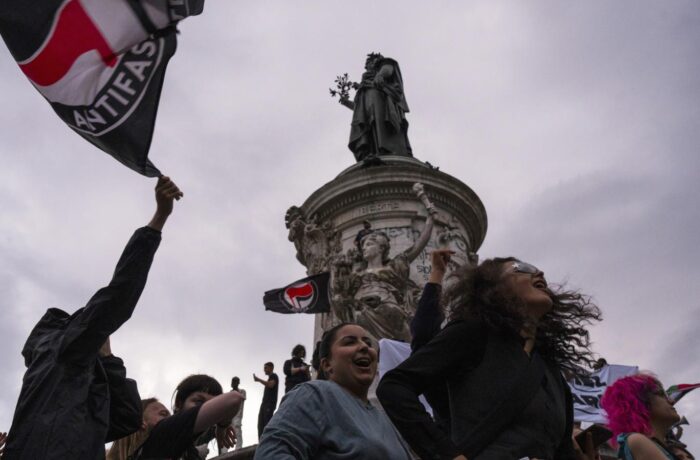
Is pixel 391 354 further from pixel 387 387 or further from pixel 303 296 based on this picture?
pixel 387 387

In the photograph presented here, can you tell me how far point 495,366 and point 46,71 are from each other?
288 centimetres

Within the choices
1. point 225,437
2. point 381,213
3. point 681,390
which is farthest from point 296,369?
point 225,437

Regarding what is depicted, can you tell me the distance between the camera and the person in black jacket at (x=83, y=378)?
305 cm

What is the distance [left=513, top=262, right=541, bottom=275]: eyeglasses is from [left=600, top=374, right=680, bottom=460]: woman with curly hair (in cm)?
145

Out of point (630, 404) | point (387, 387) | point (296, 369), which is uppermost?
point (296, 369)

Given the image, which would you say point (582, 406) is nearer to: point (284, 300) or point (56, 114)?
point (284, 300)

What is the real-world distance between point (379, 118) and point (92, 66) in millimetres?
11600

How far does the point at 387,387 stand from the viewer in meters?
2.86

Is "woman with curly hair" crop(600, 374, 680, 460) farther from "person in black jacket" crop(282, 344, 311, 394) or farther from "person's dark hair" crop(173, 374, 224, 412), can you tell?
"person in black jacket" crop(282, 344, 311, 394)

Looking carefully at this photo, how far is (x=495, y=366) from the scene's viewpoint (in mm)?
3002

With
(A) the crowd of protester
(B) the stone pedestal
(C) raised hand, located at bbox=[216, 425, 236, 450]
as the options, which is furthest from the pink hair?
(B) the stone pedestal

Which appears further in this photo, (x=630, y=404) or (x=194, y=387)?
(x=630, y=404)

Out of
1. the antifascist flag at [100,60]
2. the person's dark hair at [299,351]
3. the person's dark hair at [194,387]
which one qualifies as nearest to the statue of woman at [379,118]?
the person's dark hair at [299,351]

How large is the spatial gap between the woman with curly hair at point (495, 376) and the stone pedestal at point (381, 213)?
808 cm
